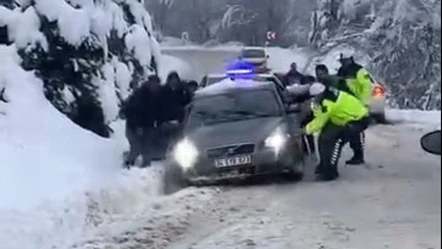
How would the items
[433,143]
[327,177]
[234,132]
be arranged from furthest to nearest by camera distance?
[327,177] < [234,132] < [433,143]

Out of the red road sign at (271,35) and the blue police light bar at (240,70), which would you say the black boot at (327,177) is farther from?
the blue police light bar at (240,70)

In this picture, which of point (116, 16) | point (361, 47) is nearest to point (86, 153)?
point (116, 16)

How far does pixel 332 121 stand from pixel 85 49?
24.7ft

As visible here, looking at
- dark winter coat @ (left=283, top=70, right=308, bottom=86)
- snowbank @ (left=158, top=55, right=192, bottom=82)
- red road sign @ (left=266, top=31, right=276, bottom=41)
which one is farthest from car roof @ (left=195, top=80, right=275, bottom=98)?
dark winter coat @ (left=283, top=70, right=308, bottom=86)

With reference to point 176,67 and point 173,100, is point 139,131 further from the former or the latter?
point 176,67

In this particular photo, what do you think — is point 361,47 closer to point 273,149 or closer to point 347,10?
point 347,10

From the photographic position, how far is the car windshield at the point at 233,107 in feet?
51.4

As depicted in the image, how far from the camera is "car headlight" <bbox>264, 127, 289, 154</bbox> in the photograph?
14.7 m

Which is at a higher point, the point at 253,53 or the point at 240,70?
the point at 240,70

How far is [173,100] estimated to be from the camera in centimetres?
1698

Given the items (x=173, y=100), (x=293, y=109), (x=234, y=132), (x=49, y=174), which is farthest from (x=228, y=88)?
(x=49, y=174)

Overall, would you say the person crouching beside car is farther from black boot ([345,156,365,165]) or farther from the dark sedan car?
black boot ([345,156,365,165])

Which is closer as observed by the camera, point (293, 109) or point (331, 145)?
point (331, 145)

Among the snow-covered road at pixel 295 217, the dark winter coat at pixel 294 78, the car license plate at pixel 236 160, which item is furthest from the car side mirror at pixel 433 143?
the dark winter coat at pixel 294 78
